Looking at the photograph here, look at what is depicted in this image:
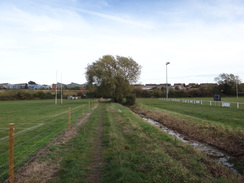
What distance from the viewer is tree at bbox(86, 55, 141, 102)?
42062mm

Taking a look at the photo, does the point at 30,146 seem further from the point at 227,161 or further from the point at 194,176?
the point at 227,161

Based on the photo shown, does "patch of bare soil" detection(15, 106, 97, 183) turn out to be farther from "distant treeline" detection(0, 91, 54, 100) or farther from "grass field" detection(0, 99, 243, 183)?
A: "distant treeline" detection(0, 91, 54, 100)

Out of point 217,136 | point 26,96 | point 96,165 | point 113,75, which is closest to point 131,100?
point 113,75

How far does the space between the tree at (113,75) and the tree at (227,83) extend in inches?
2161

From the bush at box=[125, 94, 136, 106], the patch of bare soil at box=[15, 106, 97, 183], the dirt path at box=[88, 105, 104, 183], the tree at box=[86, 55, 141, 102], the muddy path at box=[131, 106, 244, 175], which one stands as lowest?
the muddy path at box=[131, 106, 244, 175]

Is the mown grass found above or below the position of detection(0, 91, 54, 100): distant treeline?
below

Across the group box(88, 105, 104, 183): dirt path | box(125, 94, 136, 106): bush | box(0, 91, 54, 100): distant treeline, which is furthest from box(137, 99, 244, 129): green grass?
box(0, 91, 54, 100): distant treeline

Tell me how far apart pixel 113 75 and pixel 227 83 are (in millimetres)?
61700

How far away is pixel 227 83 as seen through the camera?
274 feet

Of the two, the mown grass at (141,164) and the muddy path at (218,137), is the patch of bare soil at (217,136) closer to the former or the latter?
the muddy path at (218,137)

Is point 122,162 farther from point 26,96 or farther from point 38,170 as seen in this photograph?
point 26,96

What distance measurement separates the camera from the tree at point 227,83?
81188 mm

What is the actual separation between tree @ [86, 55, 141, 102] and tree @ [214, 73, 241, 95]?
180 ft

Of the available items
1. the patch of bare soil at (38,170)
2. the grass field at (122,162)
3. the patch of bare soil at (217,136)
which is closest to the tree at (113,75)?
the patch of bare soil at (217,136)
